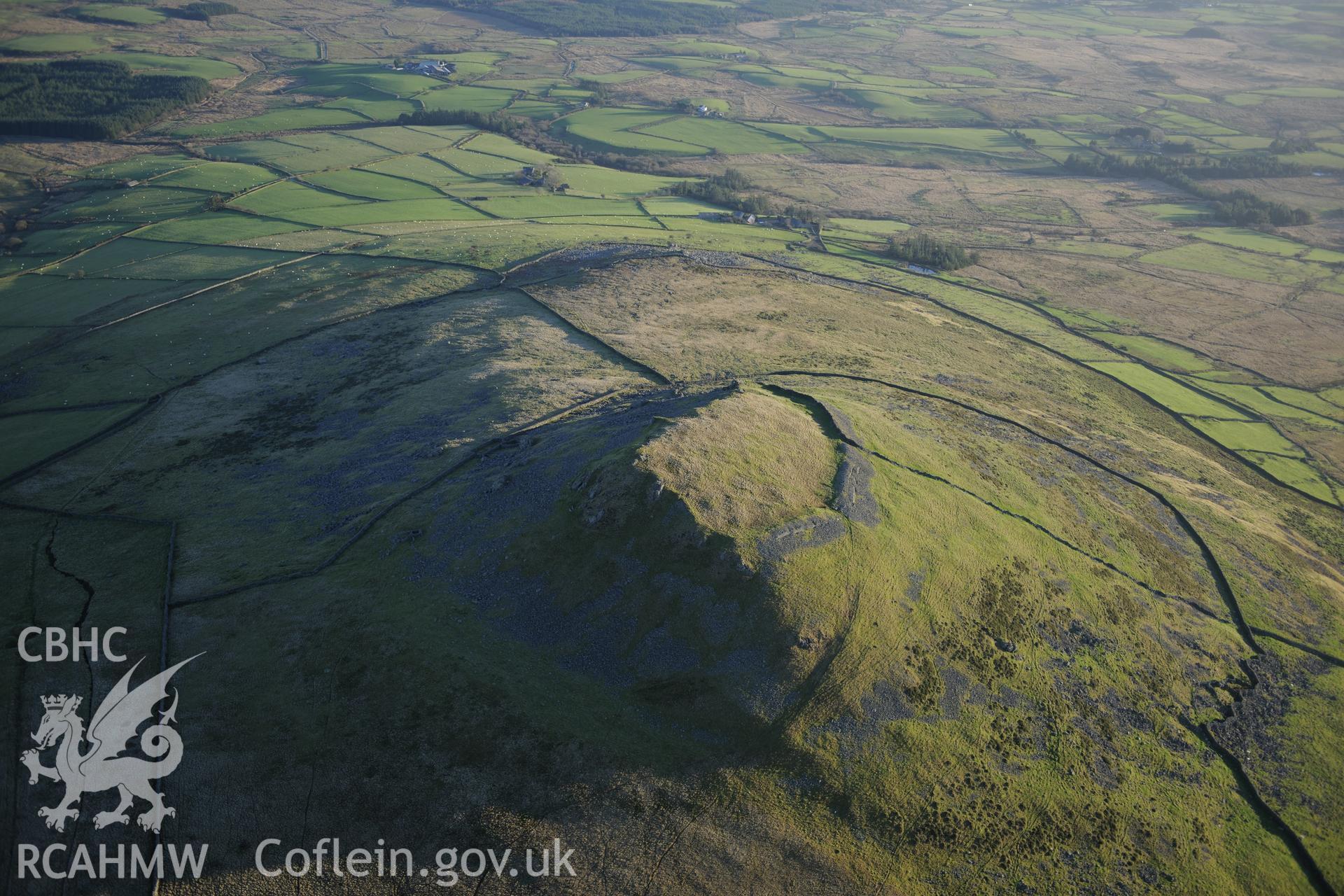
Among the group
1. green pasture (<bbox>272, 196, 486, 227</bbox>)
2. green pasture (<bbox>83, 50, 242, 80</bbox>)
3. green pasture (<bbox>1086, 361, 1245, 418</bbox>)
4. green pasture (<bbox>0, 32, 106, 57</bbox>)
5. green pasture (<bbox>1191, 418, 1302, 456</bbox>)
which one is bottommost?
green pasture (<bbox>1191, 418, 1302, 456</bbox>)

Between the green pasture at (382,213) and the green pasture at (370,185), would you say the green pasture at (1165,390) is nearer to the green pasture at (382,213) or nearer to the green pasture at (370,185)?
the green pasture at (382,213)

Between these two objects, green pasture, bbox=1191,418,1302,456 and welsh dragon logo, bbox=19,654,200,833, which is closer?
welsh dragon logo, bbox=19,654,200,833

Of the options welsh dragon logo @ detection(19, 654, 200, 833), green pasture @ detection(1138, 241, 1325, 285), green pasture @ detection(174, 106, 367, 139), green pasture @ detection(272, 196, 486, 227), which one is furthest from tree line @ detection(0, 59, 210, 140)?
green pasture @ detection(1138, 241, 1325, 285)

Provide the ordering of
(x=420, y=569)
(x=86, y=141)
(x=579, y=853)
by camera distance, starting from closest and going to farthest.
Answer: (x=579, y=853) → (x=420, y=569) → (x=86, y=141)

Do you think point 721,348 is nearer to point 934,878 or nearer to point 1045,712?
point 1045,712

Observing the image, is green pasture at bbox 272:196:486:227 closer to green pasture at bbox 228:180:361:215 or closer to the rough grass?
green pasture at bbox 228:180:361:215

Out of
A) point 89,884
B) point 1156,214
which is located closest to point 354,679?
point 89,884

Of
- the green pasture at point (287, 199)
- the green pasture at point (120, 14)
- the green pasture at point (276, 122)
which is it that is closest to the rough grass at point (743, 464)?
the green pasture at point (287, 199)
